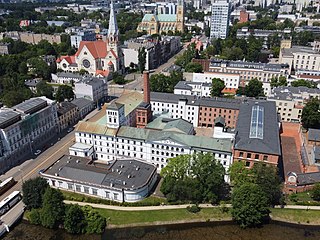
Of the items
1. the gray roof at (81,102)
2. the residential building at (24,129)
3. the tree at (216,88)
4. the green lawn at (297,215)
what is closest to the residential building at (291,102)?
the tree at (216,88)

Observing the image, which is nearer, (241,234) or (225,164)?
(241,234)

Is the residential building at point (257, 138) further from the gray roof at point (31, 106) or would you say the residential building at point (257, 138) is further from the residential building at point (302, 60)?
the residential building at point (302, 60)

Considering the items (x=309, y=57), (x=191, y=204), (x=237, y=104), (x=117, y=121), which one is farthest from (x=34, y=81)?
(x=309, y=57)

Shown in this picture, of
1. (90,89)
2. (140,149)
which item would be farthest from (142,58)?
(140,149)

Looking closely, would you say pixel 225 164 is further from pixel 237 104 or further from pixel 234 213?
pixel 237 104

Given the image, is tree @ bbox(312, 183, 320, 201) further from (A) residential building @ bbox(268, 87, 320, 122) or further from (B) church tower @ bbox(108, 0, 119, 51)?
(B) church tower @ bbox(108, 0, 119, 51)

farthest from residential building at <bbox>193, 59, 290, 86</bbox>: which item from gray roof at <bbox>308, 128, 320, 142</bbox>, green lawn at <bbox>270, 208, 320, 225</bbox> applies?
green lawn at <bbox>270, 208, 320, 225</bbox>
